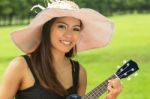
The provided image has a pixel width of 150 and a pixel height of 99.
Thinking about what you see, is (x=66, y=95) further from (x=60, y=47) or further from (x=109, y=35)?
(x=109, y=35)

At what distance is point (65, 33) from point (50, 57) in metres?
0.21

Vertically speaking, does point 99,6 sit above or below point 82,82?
below

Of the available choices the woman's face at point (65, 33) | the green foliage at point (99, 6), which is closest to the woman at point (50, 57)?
the woman's face at point (65, 33)

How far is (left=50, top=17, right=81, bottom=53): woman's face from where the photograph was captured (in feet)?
12.5

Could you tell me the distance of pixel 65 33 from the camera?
3816 mm

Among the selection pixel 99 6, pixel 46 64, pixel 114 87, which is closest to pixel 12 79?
pixel 46 64

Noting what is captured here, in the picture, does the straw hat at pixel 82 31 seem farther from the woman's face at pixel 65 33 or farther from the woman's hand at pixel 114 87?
the woman's hand at pixel 114 87

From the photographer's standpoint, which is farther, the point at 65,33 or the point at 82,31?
the point at 82,31

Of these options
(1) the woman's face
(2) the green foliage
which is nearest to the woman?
(1) the woman's face

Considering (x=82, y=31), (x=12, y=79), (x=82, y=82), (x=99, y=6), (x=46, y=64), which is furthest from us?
(x=99, y=6)

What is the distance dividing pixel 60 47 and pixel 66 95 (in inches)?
12.1

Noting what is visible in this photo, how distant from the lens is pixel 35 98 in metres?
3.78

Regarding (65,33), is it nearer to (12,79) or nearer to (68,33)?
(68,33)

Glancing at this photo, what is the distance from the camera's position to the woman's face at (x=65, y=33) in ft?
12.5
